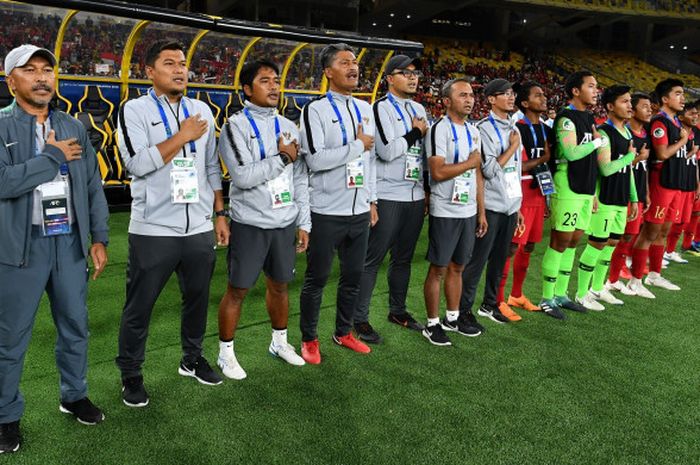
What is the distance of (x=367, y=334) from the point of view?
414 cm

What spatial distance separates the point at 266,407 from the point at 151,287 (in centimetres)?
86

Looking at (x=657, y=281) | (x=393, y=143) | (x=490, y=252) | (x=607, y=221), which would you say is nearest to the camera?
(x=393, y=143)

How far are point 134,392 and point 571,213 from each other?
11.4ft

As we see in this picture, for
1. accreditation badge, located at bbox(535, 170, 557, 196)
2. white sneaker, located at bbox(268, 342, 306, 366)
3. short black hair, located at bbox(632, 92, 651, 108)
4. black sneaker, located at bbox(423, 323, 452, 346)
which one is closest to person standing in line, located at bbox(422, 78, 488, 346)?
black sneaker, located at bbox(423, 323, 452, 346)

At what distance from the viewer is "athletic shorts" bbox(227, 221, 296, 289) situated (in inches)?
129

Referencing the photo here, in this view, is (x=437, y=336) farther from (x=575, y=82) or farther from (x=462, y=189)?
(x=575, y=82)

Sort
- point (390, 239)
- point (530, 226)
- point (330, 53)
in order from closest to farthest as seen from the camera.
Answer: point (330, 53)
point (390, 239)
point (530, 226)

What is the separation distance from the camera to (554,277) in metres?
5.00

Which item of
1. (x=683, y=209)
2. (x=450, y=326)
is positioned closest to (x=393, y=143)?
(x=450, y=326)

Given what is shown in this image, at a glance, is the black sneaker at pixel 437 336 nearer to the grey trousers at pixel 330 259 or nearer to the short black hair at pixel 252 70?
the grey trousers at pixel 330 259

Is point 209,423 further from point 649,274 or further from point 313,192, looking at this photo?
point 649,274

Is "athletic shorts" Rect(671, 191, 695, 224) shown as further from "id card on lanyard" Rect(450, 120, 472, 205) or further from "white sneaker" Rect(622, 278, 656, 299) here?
"id card on lanyard" Rect(450, 120, 472, 205)

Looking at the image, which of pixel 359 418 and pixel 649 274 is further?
pixel 649 274

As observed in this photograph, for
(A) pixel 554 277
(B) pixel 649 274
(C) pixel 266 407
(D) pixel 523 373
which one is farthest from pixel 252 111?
(B) pixel 649 274
